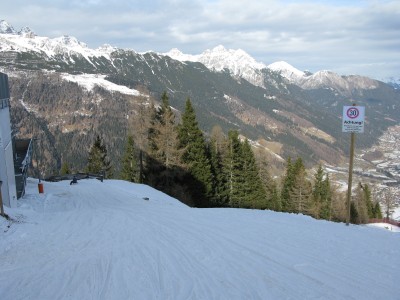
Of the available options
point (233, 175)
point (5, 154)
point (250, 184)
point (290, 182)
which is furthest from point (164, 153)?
point (290, 182)

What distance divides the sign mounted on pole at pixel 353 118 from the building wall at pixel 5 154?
15.3 m

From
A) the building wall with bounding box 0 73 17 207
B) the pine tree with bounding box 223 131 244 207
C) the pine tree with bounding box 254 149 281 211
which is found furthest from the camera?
the pine tree with bounding box 254 149 281 211

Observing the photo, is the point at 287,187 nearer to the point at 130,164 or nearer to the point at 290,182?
the point at 290,182

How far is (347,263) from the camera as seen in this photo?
355 inches

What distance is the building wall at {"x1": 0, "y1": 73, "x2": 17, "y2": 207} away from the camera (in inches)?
695

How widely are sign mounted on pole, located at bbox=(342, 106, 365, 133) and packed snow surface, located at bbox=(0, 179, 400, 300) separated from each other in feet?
14.0

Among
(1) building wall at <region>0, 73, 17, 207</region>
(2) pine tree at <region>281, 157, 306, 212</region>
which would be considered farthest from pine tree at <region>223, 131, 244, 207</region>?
(1) building wall at <region>0, 73, 17, 207</region>

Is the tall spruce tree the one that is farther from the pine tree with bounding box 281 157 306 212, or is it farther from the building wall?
the building wall

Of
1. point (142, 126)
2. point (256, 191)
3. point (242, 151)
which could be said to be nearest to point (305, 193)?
point (256, 191)

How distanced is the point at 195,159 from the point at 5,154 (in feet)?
70.1

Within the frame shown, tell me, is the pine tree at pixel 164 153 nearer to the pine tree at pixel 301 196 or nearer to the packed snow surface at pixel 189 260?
the pine tree at pixel 301 196

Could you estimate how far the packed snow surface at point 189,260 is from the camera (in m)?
7.14

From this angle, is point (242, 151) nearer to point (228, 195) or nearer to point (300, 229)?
point (228, 195)

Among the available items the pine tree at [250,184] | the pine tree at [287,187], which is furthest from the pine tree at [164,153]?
the pine tree at [287,187]
